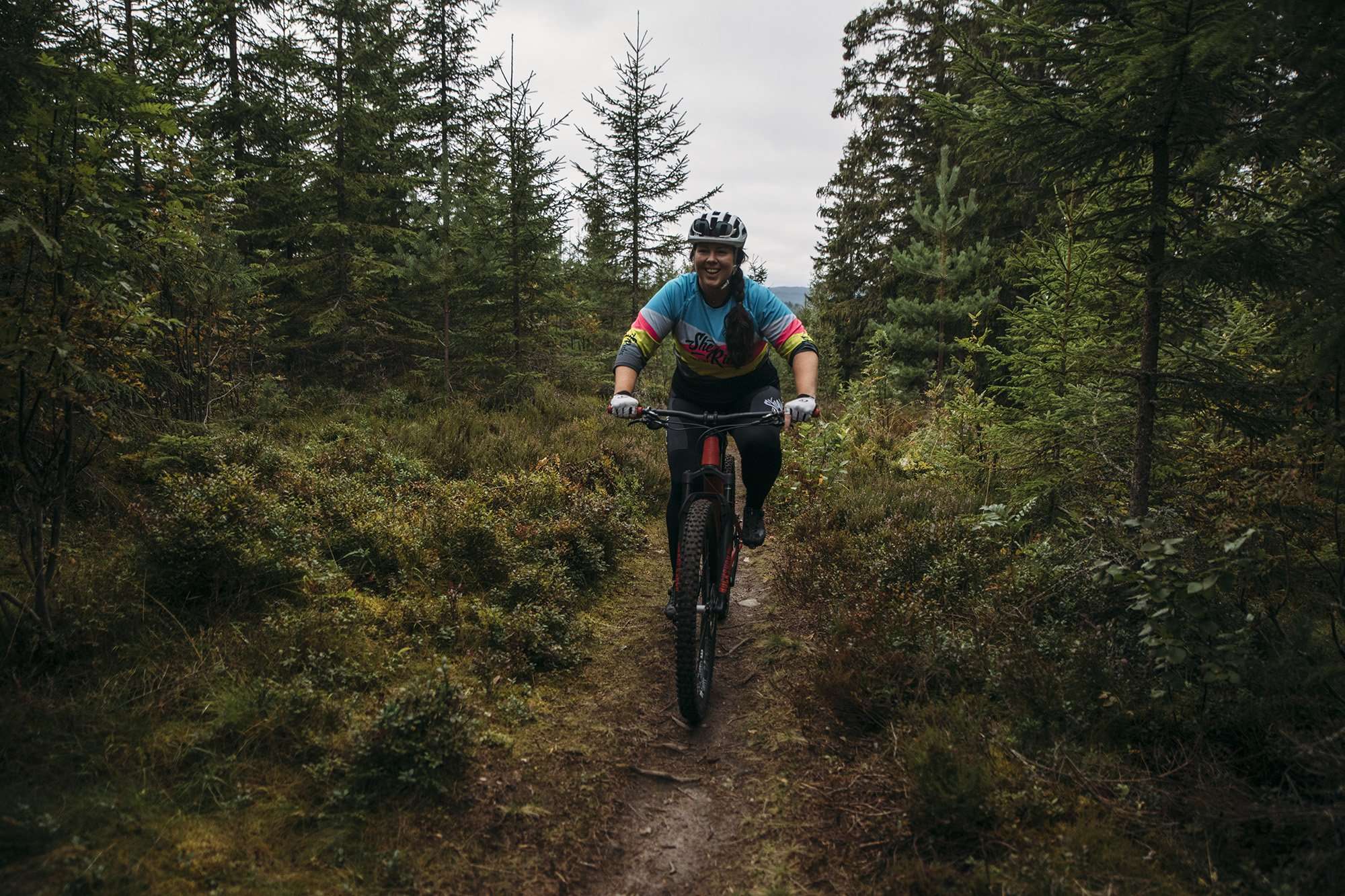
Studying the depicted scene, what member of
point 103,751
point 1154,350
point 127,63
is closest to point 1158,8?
point 1154,350

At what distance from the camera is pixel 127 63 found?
7.18 meters

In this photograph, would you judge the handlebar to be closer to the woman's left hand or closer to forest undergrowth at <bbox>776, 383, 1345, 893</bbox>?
the woman's left hand

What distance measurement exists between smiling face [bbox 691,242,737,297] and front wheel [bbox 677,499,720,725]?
1.60 metres

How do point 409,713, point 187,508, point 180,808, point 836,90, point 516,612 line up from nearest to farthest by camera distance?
point 180,808 → point 409,713 → point 187,508 → point 516,612 → point 836,90

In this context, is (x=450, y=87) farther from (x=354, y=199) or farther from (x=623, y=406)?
(x=623, y=406)

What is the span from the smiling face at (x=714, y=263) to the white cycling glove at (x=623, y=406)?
44.3 inches

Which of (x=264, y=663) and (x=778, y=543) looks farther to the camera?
(x=778, y=543)

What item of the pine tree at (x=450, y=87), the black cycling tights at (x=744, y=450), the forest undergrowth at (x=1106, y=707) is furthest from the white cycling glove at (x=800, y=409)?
the pine tree at (x=450, y=87)

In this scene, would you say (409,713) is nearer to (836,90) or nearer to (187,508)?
(187,508)

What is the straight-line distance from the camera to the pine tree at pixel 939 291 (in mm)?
14719

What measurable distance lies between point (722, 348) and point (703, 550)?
156 centimetres

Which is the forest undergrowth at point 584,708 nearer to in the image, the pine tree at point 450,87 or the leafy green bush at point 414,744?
the leafy green bush at point 414,744

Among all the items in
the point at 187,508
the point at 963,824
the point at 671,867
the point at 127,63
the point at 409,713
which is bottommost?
the point at 671,867

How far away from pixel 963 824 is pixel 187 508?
4882 millimetres
